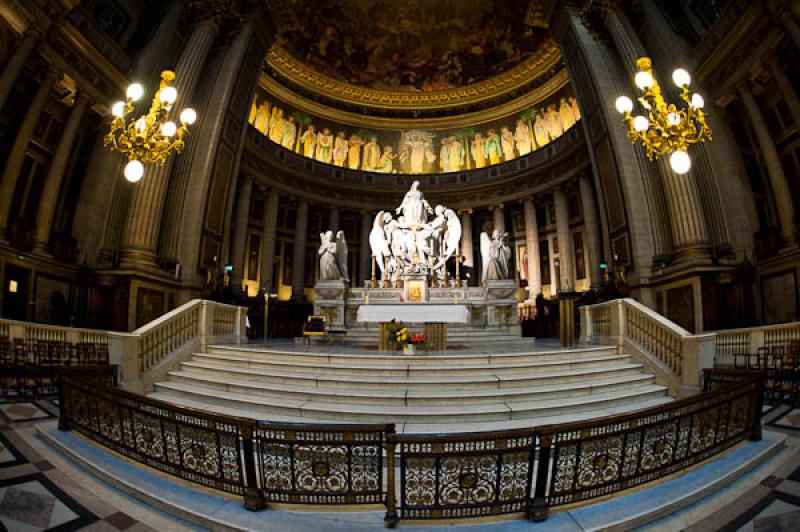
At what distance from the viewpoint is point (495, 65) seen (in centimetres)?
2319

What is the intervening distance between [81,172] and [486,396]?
16.2m

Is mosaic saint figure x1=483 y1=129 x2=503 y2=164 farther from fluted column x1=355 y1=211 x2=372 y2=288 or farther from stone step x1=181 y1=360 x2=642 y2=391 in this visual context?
stone step x1=181 y1=360 x2=642 y2=391

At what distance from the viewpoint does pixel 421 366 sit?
5695mm

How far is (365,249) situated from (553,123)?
1352cm

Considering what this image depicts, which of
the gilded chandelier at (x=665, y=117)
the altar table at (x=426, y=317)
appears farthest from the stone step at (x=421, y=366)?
the gilded chandelier at (x=665, y=117)

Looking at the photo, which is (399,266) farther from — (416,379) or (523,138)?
(523,138)

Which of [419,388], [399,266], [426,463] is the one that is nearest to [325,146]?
[399,266]

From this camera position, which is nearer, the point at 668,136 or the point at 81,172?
the point at 668,136

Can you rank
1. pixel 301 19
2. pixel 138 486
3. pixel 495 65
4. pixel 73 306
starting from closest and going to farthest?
pixel 138 486 → pixel 73 306 → pixel 301 19 → pixel 495 65

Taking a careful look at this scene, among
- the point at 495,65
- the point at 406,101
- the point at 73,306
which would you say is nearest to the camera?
the point at 73,306

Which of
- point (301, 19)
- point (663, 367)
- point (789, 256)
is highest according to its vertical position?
point (301, 19)

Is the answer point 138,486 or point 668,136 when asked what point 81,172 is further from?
point 668,136

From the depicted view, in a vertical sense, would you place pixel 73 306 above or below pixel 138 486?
above

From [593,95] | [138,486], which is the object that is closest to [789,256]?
[593,95]
